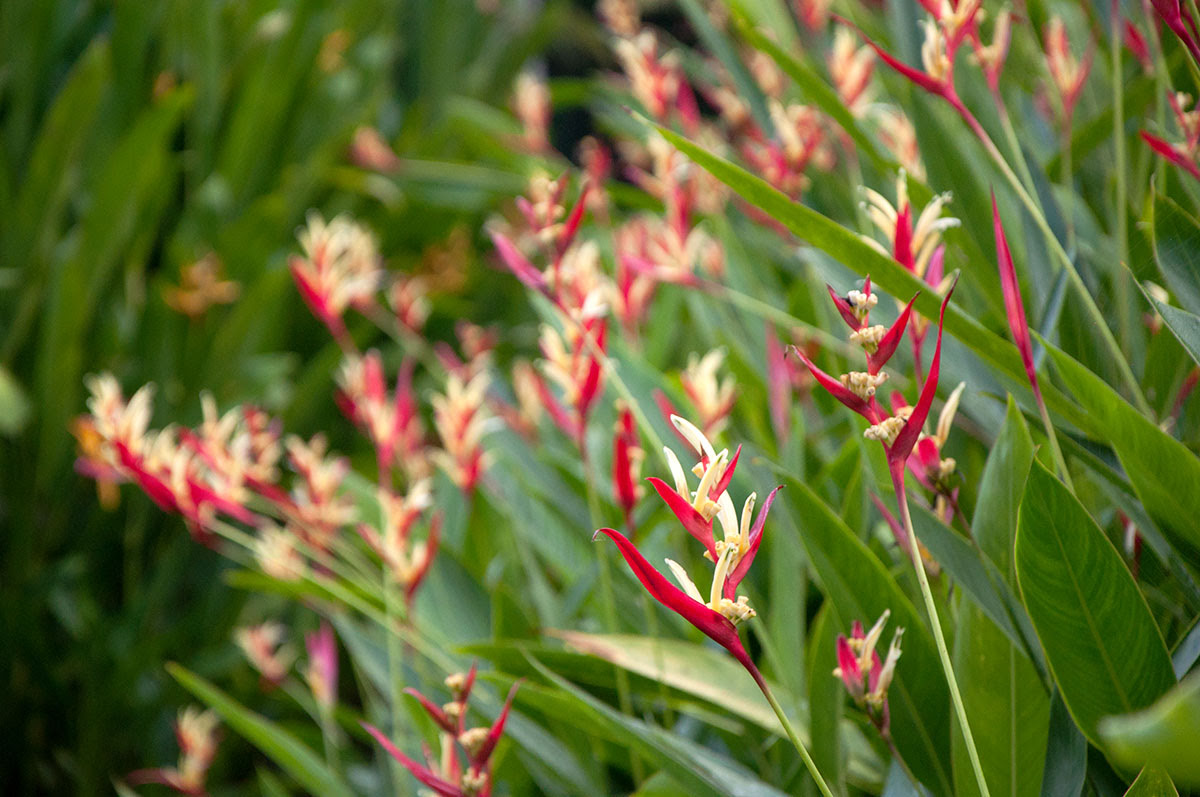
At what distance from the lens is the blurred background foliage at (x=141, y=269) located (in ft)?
3.97

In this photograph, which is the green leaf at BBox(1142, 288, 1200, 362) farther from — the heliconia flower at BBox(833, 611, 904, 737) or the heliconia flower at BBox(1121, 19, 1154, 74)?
the heliconia flower at BBox(1121, 19, 1154, 74)

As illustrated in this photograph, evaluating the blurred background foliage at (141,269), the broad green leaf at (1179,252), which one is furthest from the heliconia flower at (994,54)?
the blurred background foliage at (141,269)

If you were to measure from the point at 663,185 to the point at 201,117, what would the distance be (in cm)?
98

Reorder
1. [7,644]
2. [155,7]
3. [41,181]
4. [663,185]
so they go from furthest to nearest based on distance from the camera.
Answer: [155,7], [41,181], [7,644], [663,185]

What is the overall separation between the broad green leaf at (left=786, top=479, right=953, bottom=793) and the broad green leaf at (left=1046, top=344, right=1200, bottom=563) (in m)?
0.11

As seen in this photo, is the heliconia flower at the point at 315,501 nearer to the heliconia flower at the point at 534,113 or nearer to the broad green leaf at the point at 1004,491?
the broad green leaf at the point at 1004,491

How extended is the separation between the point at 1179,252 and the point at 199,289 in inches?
47.2

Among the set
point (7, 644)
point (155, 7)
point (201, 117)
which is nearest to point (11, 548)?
point (7, 644)

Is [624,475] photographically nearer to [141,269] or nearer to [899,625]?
[899,625]

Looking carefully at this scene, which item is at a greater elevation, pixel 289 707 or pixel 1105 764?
pixel 1105 764

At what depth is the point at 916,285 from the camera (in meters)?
0.41

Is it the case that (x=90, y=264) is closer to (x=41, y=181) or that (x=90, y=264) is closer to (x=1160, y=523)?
(x=41, y=181)

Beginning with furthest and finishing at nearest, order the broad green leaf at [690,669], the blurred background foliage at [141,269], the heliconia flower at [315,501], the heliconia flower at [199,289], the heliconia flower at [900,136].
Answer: the heliconia flower at [199,289], the blurred background foliage at [141,269], the heliconia flower at [900,136], the heliconia flower at [315,501], the broad green leaf at [690,669]

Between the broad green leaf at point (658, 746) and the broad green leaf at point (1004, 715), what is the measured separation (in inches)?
3.7
